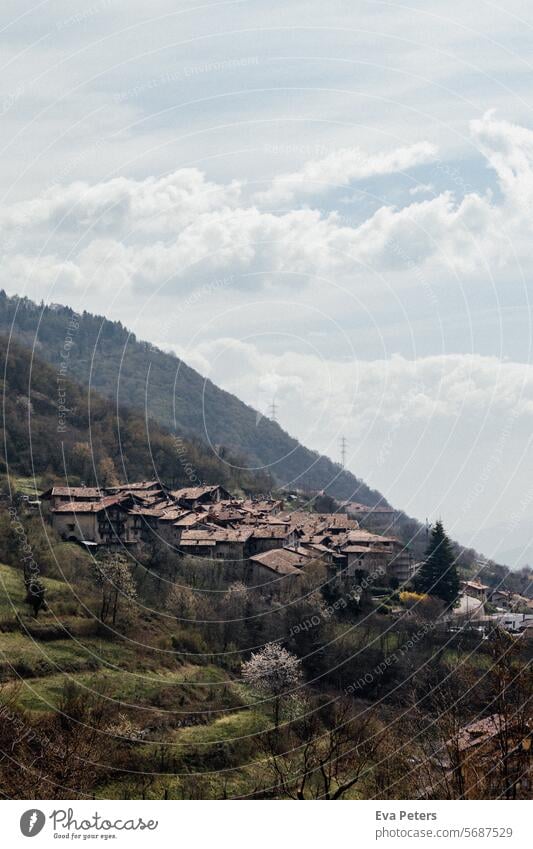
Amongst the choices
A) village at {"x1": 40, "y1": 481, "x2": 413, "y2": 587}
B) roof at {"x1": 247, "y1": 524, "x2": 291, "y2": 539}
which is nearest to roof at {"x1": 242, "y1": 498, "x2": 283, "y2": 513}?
village at {"x1": 40, "y1": 481, "x2": 413, "y2": 587}

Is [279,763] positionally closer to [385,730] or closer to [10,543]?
[385,730]

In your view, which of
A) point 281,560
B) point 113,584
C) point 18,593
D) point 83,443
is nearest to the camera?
point 18,593

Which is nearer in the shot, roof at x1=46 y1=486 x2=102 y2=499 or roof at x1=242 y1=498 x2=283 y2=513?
roof at x1=46 y1=486 x2=102 y2=499

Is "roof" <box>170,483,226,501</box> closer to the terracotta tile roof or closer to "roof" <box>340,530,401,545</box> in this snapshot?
the terracotta tile roof

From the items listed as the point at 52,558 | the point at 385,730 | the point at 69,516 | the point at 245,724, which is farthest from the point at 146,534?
the point at 385,730

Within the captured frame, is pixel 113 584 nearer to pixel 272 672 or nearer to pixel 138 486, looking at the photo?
pixel 272 672

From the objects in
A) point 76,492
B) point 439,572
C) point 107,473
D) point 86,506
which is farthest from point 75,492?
point 439,572

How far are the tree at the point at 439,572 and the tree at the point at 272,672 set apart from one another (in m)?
19.9

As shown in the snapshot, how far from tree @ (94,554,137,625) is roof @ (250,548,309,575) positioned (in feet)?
29.1

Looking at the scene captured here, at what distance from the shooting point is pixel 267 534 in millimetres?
72938

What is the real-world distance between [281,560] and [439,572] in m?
10.5

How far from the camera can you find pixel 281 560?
220 feet

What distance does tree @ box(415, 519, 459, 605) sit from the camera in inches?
2712

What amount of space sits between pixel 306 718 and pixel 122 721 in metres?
5.79
